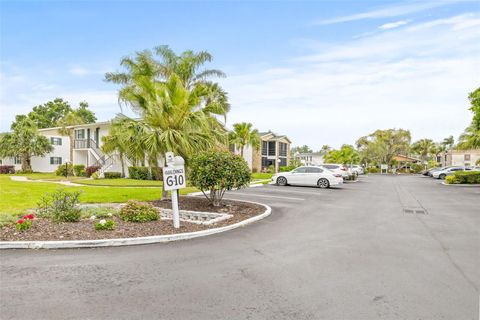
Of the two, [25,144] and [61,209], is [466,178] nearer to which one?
[61,209]

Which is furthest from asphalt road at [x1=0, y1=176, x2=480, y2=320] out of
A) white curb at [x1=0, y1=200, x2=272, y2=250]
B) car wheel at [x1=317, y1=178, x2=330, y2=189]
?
car wheel at [x1=317, y1=178, x2=330, y2=189]

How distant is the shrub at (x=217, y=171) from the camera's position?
1041cm

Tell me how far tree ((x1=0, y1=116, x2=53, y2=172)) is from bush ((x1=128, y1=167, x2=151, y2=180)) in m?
15.5

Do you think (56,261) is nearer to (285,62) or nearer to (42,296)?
(42,296)

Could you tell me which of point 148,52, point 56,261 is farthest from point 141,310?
point 148,52

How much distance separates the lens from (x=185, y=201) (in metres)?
13.0

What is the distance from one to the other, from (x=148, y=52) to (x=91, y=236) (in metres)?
23.6

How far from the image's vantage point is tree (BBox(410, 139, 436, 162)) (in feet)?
273

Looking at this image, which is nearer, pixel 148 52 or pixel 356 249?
pixel 356 249

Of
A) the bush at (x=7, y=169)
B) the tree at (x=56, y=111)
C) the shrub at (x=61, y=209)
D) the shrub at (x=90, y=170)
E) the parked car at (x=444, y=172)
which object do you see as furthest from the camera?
the tree at (x=56, y=111)

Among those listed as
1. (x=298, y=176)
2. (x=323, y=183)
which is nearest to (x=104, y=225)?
(x=298, y=176)

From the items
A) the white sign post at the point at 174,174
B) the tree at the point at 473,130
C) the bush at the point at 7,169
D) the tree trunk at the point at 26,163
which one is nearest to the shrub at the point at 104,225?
the white sign post at the point at 174,174

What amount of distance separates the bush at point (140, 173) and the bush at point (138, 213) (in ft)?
61.2

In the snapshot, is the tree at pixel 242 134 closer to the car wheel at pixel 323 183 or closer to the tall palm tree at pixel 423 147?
the car wheel at pixel 323 183
